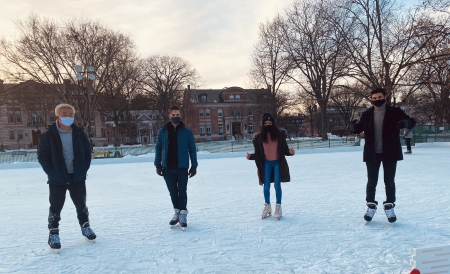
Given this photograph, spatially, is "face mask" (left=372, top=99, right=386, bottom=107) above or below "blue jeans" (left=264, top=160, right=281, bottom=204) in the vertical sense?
above

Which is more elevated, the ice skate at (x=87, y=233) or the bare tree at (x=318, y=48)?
the bare tree at (x=318, y=48)

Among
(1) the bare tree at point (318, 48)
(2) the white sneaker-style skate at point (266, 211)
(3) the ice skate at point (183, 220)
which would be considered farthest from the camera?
(1) the bare tree at point (318, 48)

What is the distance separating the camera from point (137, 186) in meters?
9.02

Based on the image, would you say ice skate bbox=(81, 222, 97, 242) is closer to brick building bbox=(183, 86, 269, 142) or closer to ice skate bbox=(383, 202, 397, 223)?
ice skate bbox=(383, 202, 397, 223)

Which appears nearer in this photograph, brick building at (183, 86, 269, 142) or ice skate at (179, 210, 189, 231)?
ice skate at (179, 210, 189, 231)

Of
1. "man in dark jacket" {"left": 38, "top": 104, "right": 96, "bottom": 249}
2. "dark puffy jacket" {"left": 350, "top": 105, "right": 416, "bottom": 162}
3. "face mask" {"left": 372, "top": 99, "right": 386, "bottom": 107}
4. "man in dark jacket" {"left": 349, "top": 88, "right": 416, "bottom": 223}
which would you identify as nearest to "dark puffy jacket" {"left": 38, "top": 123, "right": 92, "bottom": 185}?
"man in dark jacket" {"left": 38, "top": 104, "right": 96, "bottom": 249}

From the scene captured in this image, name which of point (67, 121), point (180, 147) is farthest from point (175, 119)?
point (67, 121)

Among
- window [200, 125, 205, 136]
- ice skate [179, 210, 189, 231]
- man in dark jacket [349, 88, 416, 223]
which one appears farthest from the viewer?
window [200, 125, 205, 136]

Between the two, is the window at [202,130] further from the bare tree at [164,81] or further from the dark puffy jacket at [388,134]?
the dark puffy jacket at [388,134]

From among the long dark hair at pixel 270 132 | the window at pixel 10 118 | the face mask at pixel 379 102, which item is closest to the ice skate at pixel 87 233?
the long dark hair at pixel 270 132

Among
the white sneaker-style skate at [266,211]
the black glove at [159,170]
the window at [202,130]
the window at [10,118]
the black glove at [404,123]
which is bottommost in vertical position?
the white sneaker-style skate at [266,211]

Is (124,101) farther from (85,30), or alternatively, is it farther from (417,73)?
(417,73)

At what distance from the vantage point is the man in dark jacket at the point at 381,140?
409 centimetres

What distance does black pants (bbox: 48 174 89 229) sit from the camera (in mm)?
A: 3719
